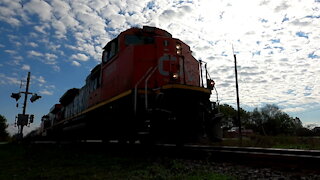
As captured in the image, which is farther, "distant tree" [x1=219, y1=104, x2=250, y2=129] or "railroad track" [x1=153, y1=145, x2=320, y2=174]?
"distant tree" [x1=219, y1=104, x2=250, y2=129]

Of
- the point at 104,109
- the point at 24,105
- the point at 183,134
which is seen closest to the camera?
the point at 183,134

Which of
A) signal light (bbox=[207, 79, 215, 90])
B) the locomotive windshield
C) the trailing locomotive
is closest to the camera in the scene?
the trailing locomotive

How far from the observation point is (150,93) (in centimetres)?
622

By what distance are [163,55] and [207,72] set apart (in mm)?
1607

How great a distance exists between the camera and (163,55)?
23.8 feet

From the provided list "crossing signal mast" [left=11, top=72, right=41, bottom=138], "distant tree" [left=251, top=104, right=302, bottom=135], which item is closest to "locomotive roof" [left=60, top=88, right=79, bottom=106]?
"crossing signal mast" [left=11, top=72, right=41, bottom=138]

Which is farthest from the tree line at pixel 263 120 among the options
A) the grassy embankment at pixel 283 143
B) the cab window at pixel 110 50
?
the cab window at pixel 110 50

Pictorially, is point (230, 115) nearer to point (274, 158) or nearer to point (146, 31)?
point (146, 31)

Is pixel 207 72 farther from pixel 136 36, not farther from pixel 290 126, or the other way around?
pixel 290 126

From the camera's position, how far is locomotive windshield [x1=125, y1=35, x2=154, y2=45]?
7.73 m

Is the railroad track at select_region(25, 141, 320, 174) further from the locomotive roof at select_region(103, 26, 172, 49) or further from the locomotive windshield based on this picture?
the locomotive roof at select_region(103, 26, 172, 49)

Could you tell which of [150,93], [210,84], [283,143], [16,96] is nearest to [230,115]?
[283,143]

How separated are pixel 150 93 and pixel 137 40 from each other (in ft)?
7.70

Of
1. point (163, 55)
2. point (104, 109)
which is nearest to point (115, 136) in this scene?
point (104, 109)
